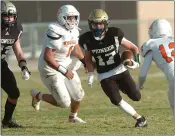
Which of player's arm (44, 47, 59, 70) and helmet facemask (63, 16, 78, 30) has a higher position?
helmet facemask (63, 16, 78, 30)

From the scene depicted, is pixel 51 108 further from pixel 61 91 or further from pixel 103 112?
pixel 61 91

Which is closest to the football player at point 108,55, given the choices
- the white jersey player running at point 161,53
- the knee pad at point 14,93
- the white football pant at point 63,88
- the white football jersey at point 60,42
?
the white football jersey at point 60,42

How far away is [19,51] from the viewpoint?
27.9 feet

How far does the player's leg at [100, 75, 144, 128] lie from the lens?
801 cm

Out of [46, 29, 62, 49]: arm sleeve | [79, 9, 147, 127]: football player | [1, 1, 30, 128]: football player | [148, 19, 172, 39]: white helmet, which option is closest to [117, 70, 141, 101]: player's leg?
[79, 9, 147, 127]: football player

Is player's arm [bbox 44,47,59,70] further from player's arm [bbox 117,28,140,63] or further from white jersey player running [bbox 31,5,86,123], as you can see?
player's arm [bbox 117,28,140,63]

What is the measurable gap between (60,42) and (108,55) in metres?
0.67

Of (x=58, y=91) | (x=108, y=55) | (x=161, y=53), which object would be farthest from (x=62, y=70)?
(x=161, y=53)

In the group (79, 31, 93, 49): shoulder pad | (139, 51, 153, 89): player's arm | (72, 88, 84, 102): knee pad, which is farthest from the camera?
(72, 88, 84, 102): knee pad

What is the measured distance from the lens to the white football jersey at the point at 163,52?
7.39 meters

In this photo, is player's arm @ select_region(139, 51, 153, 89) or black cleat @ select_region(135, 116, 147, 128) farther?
black cleat @ select_region(135, 116, 147, 128)

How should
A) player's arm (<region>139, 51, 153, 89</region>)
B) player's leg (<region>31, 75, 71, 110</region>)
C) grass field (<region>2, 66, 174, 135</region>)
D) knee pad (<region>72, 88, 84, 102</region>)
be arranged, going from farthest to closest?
1. knee pad (<region>72, 88, 84, 102</region>)
2. player's leg (<region>31, 75, 71, 110</region>)
3. grass field (<region>2, 66, 174, 135</region>)
4. player's arm (<region>139, 51, 153, 89</region>)

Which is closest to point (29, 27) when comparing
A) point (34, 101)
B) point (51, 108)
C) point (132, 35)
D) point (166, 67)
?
point (132, 35)

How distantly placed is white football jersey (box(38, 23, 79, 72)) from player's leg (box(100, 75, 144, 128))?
69 cm
